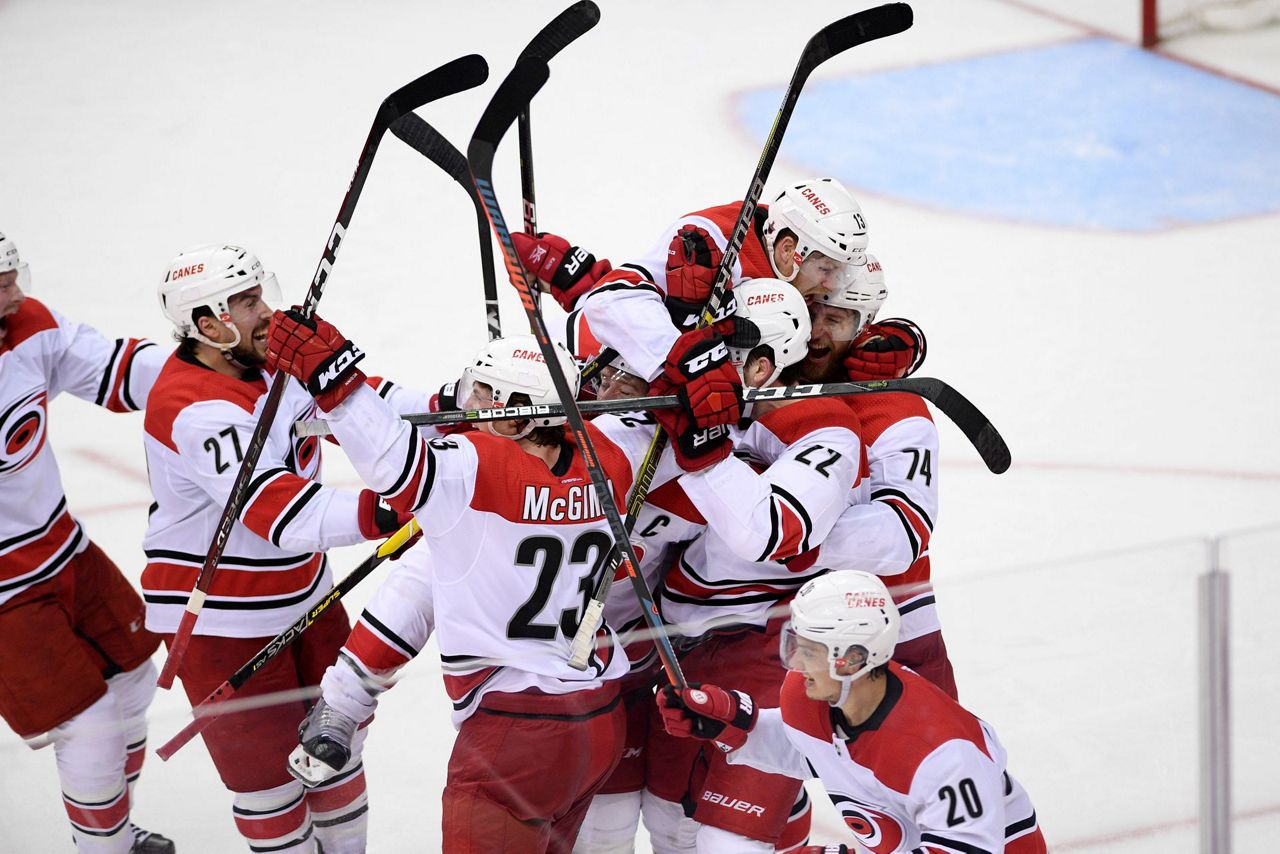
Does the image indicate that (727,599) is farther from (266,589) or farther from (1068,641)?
(266,589)

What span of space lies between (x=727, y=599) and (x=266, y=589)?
2.78ft

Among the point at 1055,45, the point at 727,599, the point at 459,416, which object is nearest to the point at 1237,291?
the point at 1055,45

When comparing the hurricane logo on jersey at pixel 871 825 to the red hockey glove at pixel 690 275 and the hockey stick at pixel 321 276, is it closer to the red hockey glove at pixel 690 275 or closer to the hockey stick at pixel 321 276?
the red hockey glove at pixel 690 275

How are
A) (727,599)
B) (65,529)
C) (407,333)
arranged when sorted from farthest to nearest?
(407,333), (65,529), (727,599)

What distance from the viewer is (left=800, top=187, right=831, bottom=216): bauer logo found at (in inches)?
113

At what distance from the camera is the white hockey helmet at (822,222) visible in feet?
9.34

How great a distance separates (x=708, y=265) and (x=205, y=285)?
877mm

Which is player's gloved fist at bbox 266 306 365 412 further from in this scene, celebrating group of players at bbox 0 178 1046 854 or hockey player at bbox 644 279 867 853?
hockey player at bbox 644 279 867 853

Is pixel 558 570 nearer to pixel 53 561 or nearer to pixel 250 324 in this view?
pixel 250 324

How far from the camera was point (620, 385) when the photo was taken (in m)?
2.84

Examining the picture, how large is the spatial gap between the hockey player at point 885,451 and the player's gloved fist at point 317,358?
32.9 inches

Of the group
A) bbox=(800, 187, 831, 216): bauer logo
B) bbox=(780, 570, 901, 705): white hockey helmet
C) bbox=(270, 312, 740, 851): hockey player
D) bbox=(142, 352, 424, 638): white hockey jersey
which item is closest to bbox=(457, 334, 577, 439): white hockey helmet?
bbox=(270, 312, 740, 851): hockey player

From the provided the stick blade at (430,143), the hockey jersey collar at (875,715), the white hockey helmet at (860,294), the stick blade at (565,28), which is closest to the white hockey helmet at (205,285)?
the stick blade at (430,143)

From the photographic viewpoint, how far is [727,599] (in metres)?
2.75
